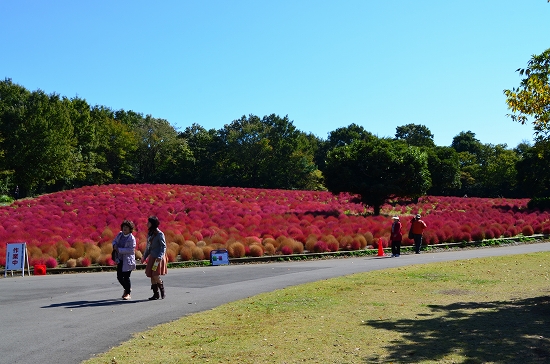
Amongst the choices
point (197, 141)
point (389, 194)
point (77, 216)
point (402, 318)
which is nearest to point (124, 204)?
point (77, 216)

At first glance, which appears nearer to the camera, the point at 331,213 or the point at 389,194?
the point at 331,213

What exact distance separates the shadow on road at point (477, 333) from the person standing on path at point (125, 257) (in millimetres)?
5616

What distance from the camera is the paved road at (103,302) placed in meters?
8.32

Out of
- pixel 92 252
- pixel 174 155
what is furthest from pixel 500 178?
pixel 92 252

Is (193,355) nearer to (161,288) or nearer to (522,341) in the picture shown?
(522,341)

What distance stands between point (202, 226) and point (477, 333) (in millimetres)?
20974

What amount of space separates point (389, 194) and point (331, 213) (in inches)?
202

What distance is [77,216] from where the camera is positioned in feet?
104

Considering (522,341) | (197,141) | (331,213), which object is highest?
(197,141)

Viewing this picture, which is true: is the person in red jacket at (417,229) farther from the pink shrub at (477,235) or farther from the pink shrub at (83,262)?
the pink shrub at (83,262)

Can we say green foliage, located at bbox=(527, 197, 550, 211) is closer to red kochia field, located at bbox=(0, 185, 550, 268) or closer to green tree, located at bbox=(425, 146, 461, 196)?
red kochia field, located at bbox=(0, 185, 550, 268)

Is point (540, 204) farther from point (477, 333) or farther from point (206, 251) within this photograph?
point (477, 333)

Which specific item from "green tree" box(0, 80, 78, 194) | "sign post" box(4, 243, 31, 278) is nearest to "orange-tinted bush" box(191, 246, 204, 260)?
"sign post" box(4, 243, 31, 278)

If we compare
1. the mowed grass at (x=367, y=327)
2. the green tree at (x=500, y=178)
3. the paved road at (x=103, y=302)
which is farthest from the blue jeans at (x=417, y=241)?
the green tree at (x=500, y=178)
